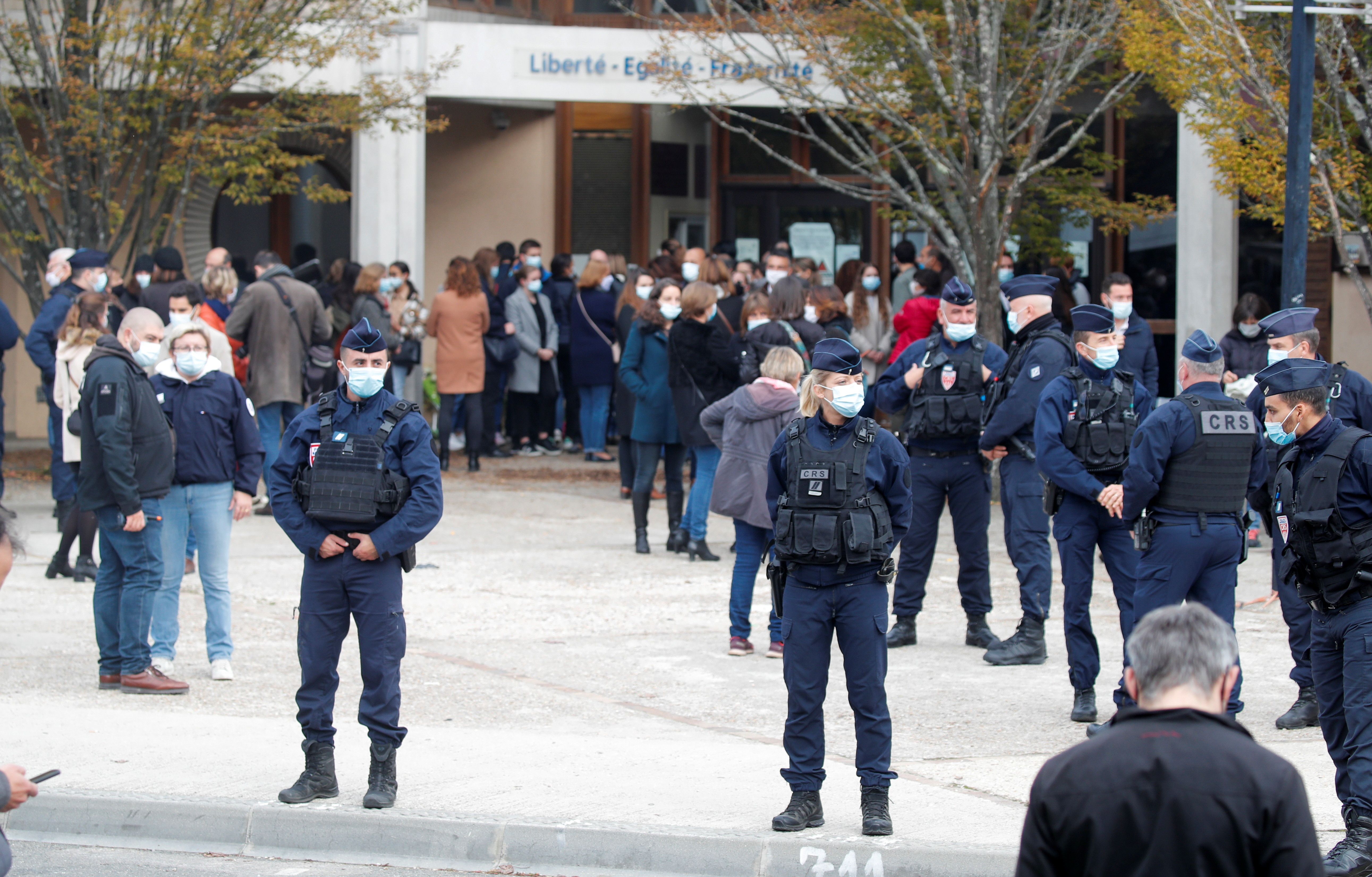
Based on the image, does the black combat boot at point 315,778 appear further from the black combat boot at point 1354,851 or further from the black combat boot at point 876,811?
the black combat boot at point 1354,851

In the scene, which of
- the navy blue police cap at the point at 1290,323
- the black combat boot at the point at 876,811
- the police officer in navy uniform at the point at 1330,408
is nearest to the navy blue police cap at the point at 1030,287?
the police officer in navy uniform at the point at 1330,408

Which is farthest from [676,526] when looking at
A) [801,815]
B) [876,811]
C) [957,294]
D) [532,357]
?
[876,811]

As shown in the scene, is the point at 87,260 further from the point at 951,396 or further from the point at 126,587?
the point at 951,396

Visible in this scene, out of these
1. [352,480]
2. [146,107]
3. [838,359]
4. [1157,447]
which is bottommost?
[352,480]

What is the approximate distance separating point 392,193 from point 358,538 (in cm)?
1265

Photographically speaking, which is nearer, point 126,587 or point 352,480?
point 352,480

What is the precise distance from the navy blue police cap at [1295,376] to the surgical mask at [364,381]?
3.32 m

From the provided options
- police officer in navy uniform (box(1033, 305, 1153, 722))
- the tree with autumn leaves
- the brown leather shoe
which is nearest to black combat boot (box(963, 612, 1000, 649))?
police officer in navy uniform (box(1033, 305, 1153, 722))

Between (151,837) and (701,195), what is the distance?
53.0 ft

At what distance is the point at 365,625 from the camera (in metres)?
5.97

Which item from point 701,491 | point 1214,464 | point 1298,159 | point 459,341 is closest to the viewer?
point 1214,464

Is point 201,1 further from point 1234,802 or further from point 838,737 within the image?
point 1234,802

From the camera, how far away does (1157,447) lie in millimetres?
6480

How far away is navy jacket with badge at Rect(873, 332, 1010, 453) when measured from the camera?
8.62 metres
